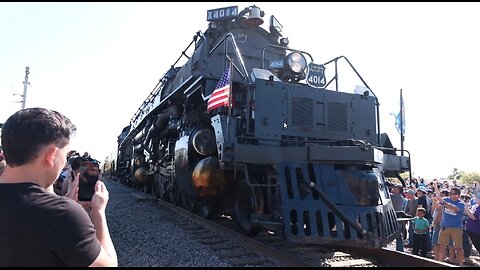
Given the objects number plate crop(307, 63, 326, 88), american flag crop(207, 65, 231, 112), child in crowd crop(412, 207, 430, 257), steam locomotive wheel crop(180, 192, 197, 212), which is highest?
number plate crop(307, 63, 326, 88)

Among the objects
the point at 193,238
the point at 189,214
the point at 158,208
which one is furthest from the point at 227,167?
the point at 158,208

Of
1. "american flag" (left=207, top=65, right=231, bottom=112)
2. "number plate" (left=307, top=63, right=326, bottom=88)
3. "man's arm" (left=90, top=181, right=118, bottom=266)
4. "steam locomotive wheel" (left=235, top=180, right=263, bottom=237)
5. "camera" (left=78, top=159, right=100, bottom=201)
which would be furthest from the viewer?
"number plate" (left=307, top=63, right=326, bottom=88)

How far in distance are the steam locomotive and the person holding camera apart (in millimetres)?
3370

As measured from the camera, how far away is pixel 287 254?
4578 mm

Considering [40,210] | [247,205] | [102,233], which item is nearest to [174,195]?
[247,205]

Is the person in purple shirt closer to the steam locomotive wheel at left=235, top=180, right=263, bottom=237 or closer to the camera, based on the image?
the steam locomotive wheel at left=235, top=180, right=263, bottom=237

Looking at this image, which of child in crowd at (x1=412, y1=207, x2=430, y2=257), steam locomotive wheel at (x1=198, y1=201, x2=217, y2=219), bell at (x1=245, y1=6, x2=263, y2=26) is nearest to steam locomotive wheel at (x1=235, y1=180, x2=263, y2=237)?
steam locomotive wheel at (x1=198, y1=201, x2=217, y2=219)

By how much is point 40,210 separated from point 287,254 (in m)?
3.57

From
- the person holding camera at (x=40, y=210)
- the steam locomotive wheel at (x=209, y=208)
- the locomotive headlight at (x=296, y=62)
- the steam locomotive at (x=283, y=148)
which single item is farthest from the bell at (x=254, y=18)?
the person holding camera at (x=40, y=210)

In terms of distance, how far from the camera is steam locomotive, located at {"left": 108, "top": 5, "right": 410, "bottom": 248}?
4.84m

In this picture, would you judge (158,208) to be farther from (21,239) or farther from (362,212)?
(21,239)

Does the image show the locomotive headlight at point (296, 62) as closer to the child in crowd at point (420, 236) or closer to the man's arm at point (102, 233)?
the child in crowd at point (420, 236)

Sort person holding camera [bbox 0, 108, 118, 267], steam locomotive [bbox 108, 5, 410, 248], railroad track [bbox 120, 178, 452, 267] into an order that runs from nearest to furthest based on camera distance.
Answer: person holding camera [bbox 0, 108, 118, 267] → railroad track [bbox 120, 178, 452, 267] → steam locomotive [bbox 108, 5, 410, 248]

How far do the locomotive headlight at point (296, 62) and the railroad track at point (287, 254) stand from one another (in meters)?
2.91
